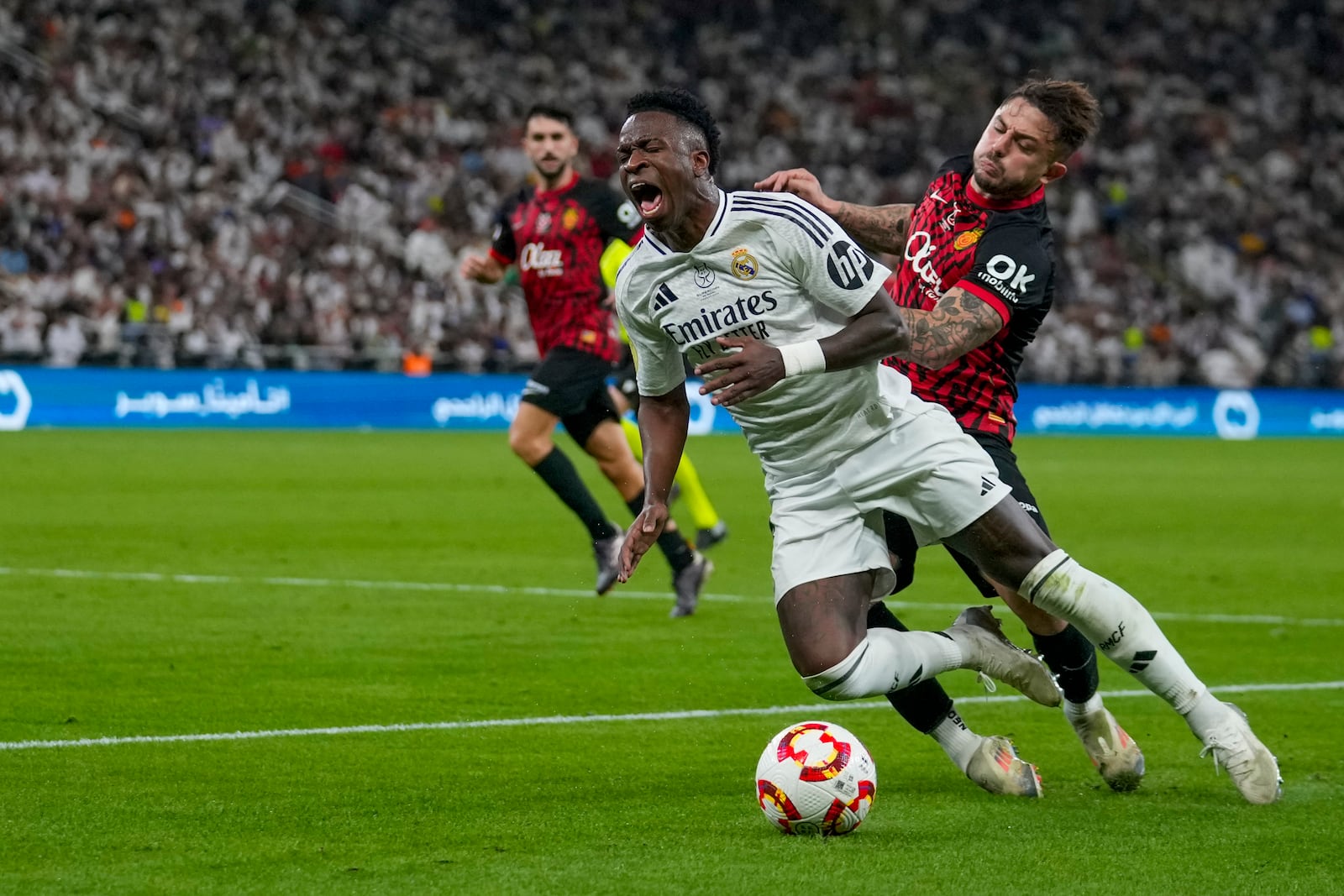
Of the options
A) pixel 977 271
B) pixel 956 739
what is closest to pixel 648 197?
pixel 977 271

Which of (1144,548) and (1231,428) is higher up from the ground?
(1144,548)

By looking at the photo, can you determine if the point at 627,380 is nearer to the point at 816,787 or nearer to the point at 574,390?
the point at 574,390

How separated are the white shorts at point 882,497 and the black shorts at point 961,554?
15 centimetres

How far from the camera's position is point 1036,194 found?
5699 millimetres

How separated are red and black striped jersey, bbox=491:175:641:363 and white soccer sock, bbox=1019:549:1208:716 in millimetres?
5199

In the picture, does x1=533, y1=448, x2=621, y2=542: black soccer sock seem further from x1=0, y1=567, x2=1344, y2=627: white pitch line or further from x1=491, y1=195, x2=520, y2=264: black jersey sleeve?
x1=491, y1=195, x2=520, y2=264: black jersey sleeve

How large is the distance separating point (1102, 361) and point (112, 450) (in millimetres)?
16323

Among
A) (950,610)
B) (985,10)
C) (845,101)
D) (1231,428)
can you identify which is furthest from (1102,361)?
(950,610)

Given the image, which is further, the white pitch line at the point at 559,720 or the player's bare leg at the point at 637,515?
the player's bare leg at the point at 637,515

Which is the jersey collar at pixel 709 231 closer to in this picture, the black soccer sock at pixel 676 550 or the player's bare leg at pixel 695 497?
the black soccer sock at pixel 676 550

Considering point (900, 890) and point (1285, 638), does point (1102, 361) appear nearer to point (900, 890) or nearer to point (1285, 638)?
point (1285, 638)

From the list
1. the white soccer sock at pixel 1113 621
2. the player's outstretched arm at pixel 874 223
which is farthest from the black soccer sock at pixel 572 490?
the white soccer sock at pixel 1113 621

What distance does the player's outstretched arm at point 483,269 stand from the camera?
32.0ft

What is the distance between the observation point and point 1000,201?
566cm
